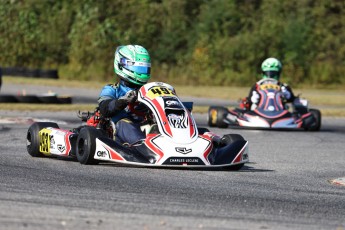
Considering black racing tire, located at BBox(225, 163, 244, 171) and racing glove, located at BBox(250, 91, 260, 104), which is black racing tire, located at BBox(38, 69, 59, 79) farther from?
black racing tire, located at BBox(225, 163, 244, 171)

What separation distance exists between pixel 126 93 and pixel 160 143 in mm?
1008

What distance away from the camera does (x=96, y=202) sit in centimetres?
707

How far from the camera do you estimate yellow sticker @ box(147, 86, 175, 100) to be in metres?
10.3

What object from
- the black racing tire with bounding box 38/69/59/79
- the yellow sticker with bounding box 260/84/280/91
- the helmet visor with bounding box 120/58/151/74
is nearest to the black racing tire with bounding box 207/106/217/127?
the yellow sticker with bounding box 260/84/280/91

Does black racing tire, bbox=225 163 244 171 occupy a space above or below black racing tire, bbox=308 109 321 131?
above

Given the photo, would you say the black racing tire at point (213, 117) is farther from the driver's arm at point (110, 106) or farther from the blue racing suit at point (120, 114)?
the driver's arm at point (110, 106)

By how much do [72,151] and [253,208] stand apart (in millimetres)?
3712

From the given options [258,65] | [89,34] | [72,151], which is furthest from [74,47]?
[72,151]

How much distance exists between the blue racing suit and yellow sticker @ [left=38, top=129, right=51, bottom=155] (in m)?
0.75

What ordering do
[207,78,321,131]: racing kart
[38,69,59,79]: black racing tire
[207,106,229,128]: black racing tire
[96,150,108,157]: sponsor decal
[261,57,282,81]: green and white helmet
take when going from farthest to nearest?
[38,69,59,79]: black racing tire
[261,57,282,81]: green and white helmet
[207,106,229,128]: black racing tire
[207,78,321,131]: racing kart
[96,150,108,157]: sponsor decal

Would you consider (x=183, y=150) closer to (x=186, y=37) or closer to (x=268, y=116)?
(x=268, y=116)

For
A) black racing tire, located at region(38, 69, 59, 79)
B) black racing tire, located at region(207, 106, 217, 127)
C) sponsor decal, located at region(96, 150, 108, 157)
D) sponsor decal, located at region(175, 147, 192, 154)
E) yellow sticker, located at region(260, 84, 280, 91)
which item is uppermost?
sponsor decal, located at region(175, 147, 192, 154)

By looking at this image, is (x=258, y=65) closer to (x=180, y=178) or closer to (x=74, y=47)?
(x=74, y=47)

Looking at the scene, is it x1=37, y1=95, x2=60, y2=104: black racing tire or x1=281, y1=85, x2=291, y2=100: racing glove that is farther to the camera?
x1=37, y1=95, x2=60, y2=104: black racing tire
